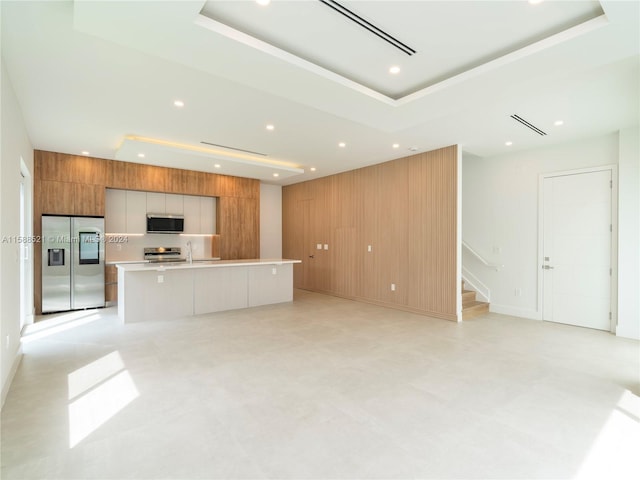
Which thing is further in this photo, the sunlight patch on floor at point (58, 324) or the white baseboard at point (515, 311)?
the white baseboard at point (515, 311)

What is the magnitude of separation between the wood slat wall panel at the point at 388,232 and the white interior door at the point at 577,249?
167cm

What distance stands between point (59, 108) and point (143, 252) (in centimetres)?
378

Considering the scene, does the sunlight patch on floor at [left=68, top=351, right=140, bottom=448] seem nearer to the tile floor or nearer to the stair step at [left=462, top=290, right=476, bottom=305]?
the tile floor

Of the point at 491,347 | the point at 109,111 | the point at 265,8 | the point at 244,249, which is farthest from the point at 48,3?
the point at 244,249

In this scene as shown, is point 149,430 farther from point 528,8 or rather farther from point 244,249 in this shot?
point 244,249

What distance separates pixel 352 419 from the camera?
98.3 inches

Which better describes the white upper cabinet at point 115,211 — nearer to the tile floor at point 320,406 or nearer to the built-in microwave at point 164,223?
the built-in microwave at point 164,223

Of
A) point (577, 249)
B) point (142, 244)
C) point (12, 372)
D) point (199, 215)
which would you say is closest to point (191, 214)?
point (199, 215)

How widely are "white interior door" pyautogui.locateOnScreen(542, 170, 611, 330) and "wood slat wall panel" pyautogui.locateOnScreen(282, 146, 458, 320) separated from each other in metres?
1.67

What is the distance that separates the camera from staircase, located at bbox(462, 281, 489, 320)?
5694mm

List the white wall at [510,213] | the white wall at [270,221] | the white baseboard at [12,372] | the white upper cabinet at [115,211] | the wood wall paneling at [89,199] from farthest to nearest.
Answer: the white wall at [270,221], the white upper cabinet at [115,211], the wood wall paneling at [89,199], the white wall at [510,213], the white baseboard at [12,372]

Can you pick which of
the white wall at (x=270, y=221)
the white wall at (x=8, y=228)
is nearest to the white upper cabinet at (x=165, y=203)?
the white wall at (x=270, y=221)

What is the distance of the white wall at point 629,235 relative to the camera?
A: 464cm

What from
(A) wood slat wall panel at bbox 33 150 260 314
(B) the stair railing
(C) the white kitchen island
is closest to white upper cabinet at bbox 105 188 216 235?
(A) wood slat wall panel at bbox 33 150 260 314
